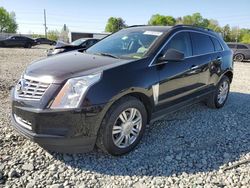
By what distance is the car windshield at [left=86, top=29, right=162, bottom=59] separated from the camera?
153 inches

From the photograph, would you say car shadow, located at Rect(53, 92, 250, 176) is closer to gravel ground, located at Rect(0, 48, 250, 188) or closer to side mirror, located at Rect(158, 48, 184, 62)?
gravel ground, located at Rect(0, 48, 250, 188)

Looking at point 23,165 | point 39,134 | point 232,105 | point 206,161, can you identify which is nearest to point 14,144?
point 23,165

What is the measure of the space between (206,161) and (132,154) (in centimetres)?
100

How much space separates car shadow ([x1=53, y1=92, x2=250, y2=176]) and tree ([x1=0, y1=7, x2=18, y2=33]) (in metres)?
98.1

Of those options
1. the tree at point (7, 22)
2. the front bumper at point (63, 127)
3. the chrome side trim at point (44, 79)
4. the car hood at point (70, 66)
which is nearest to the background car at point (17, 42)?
the car hood at point (70, 66)

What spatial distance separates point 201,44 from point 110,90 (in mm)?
2641

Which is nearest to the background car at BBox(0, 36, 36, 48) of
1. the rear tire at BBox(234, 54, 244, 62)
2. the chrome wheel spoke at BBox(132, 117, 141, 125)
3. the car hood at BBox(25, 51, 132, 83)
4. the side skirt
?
the rear tire at BBox(234, 54, 244, 62)

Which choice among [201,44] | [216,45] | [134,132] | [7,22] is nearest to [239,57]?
[216,45]

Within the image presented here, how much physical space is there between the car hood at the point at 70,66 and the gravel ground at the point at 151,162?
1065mm

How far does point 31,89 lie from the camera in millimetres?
3105

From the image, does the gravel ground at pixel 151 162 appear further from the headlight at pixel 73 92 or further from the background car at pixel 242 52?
the background car at pixel 242 52

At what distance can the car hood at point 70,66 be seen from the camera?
3088 mm

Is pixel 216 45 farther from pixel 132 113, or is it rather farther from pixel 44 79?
pixel 44 79

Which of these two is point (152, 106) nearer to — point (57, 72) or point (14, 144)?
point (57, 72)
